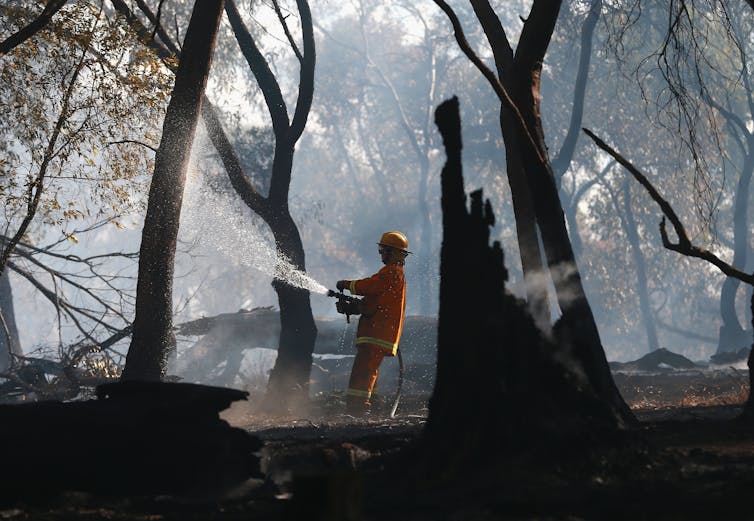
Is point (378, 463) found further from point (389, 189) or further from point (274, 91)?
point (389, 189)

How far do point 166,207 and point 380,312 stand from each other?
269 centimetres

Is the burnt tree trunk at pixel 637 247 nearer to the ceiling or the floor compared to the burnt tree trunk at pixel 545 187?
nearer to the ceiling

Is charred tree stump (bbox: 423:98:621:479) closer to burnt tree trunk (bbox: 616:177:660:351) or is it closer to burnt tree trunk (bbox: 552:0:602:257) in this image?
burnt tree trunk (bbox: 552:0:602:257)

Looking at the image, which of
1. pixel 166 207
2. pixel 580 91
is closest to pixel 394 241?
pixel 166 207

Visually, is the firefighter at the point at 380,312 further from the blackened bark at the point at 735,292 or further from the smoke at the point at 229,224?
the blackened bark at the point at 735,292

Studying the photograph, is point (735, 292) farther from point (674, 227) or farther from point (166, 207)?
point (166, 207)

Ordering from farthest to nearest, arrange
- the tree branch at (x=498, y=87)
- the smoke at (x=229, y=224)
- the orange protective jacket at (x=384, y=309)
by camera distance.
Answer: the smoke at (x=229, y=224), the orange protective jacket at (x=384, y=309), the tree branch at (x=498, y=87)

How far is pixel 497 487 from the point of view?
4.59 m

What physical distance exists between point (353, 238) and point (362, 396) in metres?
51.2

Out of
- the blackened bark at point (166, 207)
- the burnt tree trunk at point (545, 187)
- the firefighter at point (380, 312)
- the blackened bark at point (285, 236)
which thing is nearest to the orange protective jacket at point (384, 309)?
the firefighter at point (380, 312)

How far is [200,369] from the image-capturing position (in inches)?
941

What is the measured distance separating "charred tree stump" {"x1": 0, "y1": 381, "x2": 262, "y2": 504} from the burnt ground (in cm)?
17

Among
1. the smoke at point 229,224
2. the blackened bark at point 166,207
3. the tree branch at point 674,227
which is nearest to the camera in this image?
the tree branch at point 674,227

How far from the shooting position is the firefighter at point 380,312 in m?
10.5
